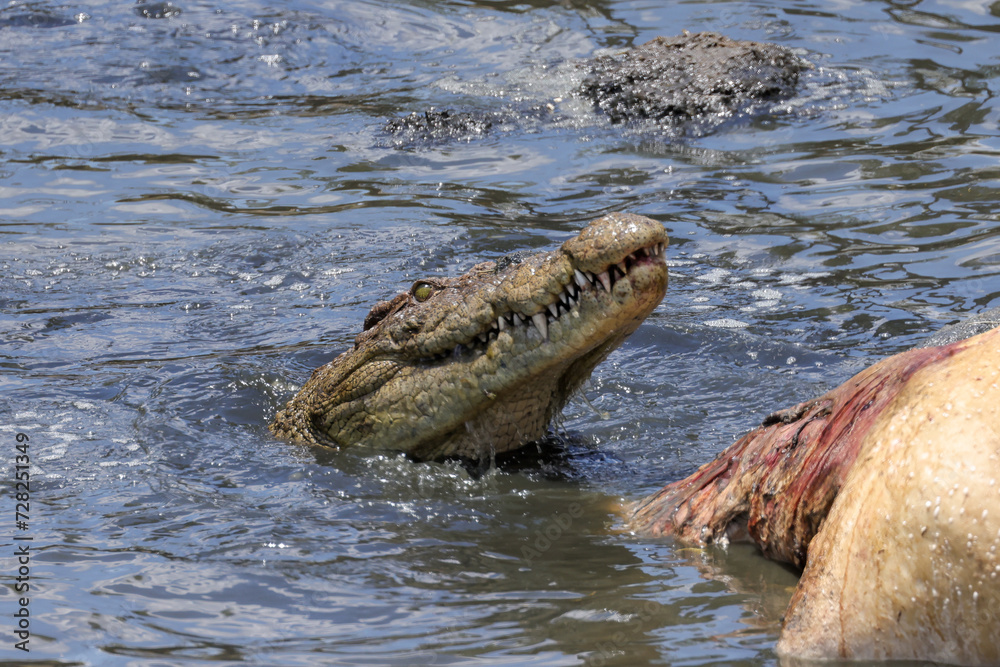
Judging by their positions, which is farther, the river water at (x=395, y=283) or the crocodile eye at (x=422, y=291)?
the crocodile eye at (x=422, y=291)

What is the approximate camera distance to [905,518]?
2.51 metres

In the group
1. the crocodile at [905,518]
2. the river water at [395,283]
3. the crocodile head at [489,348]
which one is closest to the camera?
the crocodile at [905,518]

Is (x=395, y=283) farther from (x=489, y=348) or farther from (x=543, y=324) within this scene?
(x=543, y=324)

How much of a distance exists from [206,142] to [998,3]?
9.51 metres

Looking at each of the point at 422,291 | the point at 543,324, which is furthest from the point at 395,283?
the point at 543,324

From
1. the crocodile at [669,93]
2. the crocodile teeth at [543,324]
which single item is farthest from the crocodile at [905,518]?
the crocodile at [669,93]

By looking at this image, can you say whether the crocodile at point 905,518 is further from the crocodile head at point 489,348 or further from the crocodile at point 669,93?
the crocodile at point 669,93

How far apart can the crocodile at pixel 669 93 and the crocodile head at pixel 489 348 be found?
5.79m

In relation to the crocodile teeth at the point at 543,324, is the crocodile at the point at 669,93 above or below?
above

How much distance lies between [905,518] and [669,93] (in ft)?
28.3

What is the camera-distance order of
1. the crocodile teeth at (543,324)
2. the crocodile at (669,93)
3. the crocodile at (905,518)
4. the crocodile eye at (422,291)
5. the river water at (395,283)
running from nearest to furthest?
the crocodile at (905,518)
the river water at (395,283)
the crocodile teeth at (543,324)
the crocodile eye at (422,291)
the crocodile at (669,93)

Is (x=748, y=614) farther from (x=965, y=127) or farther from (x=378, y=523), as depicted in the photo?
(x=965, y=127)

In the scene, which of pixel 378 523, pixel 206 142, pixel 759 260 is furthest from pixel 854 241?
pixel 206 142

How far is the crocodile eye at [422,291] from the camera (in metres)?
4.81
